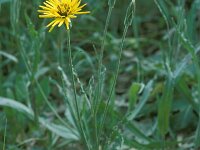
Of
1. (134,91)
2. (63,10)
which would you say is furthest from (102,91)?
(63,10)

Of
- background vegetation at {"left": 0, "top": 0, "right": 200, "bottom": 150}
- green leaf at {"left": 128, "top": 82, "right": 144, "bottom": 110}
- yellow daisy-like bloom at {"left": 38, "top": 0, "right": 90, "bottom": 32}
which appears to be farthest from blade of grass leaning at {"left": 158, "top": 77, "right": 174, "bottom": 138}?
yellow daisy-like bloom at {"left": 38, "top": 0, "right": 90, "bottom": 32}

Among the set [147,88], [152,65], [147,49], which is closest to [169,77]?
[147,88]

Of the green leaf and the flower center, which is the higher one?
the flower center

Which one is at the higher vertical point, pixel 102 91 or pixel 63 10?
pixel 63 10

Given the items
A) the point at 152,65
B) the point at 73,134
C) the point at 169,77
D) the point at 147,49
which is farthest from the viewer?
the point at 147,49

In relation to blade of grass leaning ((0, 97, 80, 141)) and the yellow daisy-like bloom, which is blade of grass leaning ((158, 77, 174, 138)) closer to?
blade of grass leaning ((0, 97, 80, 141))

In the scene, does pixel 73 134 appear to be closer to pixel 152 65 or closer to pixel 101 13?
pixel 152 65

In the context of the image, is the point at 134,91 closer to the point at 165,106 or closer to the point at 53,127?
the point at 165,106

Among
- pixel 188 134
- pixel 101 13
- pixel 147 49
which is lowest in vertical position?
pixel 188 134

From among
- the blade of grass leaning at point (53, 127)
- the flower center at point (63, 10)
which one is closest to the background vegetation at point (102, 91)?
the blade of grass leaning at point (53, 127)
